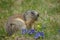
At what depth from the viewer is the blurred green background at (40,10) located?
735 cm

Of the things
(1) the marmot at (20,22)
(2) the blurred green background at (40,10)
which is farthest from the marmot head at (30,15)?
(2) the blurred green background at (40,10)

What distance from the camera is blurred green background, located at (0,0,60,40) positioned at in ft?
24.1

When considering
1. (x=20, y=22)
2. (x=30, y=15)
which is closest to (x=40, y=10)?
(x=30, y=15)

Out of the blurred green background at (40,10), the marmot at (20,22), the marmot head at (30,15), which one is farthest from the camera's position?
the blurred green background at (40,10)

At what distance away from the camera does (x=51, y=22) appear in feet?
25.1

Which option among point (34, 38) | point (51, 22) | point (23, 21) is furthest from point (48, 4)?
point (34, 38)

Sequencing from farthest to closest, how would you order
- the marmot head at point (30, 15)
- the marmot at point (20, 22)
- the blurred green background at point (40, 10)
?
1. the blurred green background at point (40, 10)
2. the marmot head at point (30, 15)
3. the marmot at point (20, 22)

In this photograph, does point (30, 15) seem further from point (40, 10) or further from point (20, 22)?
point (40, 10)

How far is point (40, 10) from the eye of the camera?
849 cm

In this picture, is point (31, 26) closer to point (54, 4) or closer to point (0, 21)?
point (0, 21)

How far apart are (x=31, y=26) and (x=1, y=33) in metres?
0.84

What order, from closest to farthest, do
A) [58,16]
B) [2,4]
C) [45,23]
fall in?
[45,23], [58,16], [2,4]

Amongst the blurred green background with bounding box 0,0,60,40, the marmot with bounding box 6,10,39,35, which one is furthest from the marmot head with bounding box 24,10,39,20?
the blurred green background with bounding box 0,0,60,40

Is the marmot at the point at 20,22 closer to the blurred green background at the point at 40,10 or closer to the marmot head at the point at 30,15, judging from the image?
the marmot head at the point at 30,15
